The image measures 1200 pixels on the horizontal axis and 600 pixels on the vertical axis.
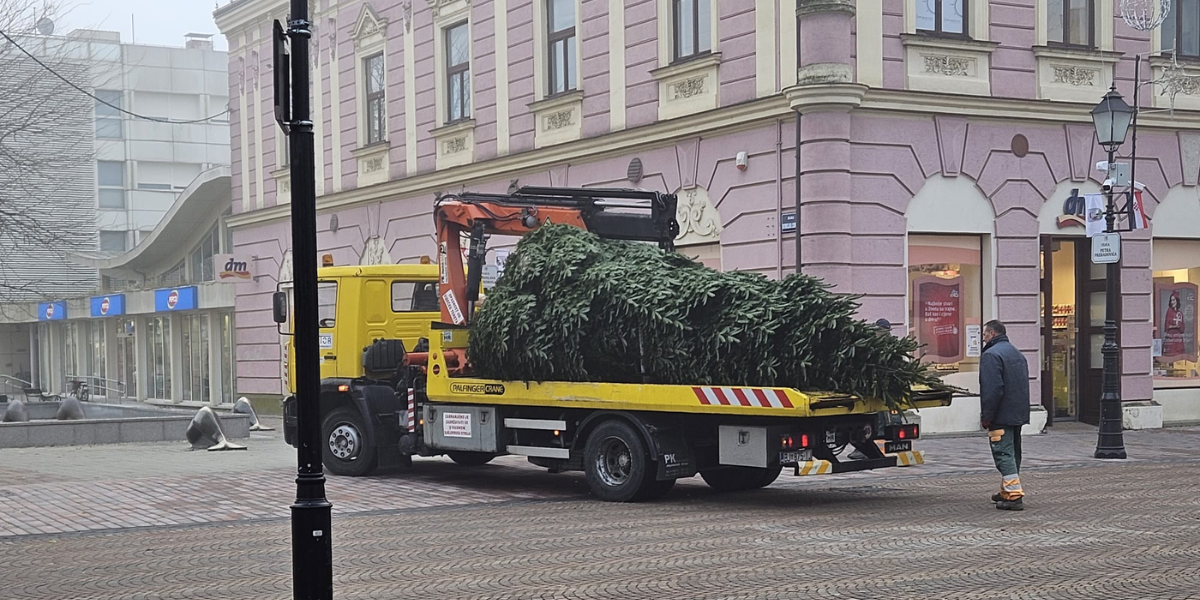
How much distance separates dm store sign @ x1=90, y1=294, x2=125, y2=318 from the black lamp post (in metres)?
33.8

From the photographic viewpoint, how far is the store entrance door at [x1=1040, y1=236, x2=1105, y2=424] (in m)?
22.8

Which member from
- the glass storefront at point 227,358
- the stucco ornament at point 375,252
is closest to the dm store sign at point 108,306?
the glass storefront at point 227,358

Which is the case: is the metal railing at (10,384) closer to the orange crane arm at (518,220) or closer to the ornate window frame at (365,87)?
the ornate window frame at (365,87)

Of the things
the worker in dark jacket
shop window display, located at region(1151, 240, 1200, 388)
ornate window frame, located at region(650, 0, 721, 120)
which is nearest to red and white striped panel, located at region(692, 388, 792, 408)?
the worker in dark jacket

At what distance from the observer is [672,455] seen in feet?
44.3

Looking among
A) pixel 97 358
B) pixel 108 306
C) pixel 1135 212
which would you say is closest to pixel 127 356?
pixel 108 306

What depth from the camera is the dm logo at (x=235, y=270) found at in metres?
35.0

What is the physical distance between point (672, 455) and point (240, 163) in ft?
82.9

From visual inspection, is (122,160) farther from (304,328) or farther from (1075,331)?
(304,328)

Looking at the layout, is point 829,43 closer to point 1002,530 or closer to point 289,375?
point 289,375

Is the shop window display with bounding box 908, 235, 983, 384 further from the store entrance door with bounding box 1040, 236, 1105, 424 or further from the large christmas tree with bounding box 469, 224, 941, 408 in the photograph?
the large christmas tree with bounding box 469, 224, 941, 408

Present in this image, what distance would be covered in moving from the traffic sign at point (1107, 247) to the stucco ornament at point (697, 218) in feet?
17.8

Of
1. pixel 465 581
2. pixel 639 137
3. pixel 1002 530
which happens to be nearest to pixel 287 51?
pixel 465 581

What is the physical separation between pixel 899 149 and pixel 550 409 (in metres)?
8.12
